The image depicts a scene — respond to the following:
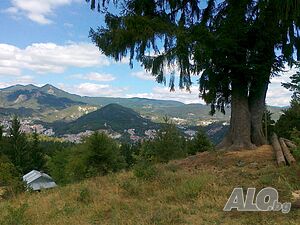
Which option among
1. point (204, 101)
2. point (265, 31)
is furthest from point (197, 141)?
point (265, 31)

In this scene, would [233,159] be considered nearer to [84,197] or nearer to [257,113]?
[257,113]

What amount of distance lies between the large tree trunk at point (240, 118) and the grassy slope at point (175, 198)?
1.62 meters

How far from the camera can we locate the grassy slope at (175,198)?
265 inches

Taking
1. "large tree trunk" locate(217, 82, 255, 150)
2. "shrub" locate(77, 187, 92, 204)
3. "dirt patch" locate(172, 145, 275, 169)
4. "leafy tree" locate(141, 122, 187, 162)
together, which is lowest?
"leafy tree" locate(141, 122, 187, 162)

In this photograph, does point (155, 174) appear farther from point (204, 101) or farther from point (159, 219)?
point (204, 101)

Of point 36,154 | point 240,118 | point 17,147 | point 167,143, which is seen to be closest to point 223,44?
point 240,118

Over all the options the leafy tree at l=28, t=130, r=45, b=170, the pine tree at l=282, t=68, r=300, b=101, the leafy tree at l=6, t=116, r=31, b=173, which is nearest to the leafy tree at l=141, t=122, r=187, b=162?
the pine tree at l=282, t=68, r=300, b=101

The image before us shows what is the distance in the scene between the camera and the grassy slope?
22.1 feet

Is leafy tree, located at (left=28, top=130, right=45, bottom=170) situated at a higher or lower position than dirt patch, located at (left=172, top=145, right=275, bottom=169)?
lower

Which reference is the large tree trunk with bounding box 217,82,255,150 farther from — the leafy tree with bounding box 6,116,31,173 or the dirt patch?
the leafy tree with bounding box 6,116,31,173

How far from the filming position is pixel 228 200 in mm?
7270

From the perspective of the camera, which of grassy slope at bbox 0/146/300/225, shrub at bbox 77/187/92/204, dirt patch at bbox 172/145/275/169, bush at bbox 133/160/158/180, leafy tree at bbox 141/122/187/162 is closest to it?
grassy slope at bbox 0/146/300/225

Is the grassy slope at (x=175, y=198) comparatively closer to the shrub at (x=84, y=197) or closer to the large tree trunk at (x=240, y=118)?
the shrub at (x=84, y=197)

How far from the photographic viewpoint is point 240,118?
13531 millimetres
